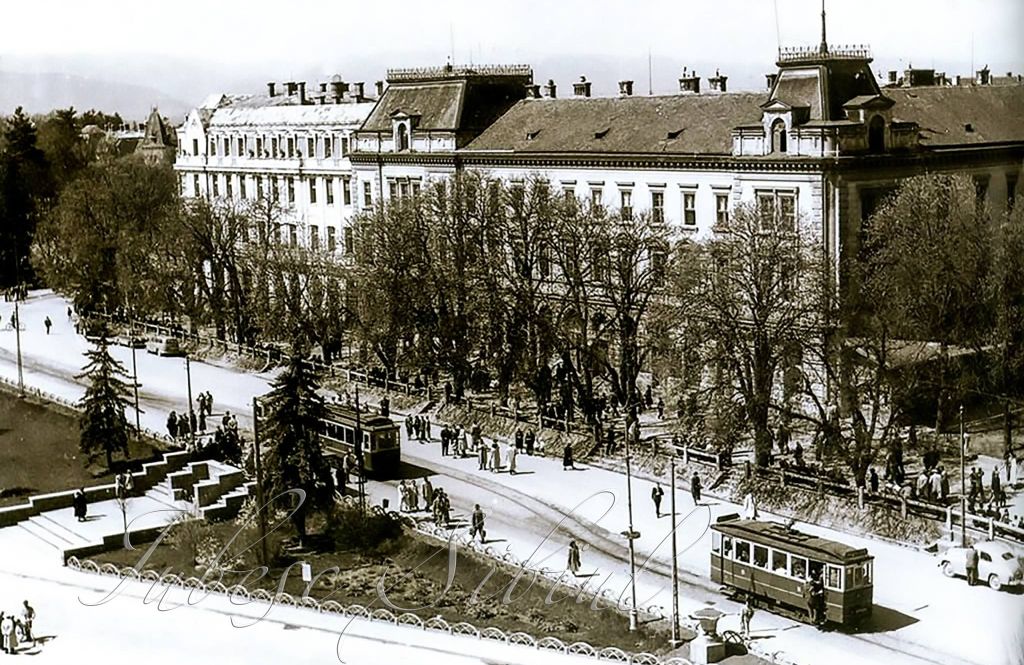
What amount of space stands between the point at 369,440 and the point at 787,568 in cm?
776

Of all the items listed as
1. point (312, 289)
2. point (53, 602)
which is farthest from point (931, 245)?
point (53, 602)

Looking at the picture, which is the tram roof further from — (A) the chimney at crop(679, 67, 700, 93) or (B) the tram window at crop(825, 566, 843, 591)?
(A) the chimney at crop(679, 67, 700, 93)

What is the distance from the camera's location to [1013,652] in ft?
53.5

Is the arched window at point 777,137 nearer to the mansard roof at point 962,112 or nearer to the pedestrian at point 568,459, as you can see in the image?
the mansard roof at point 962,112

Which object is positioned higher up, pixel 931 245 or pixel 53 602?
pixel 931 245

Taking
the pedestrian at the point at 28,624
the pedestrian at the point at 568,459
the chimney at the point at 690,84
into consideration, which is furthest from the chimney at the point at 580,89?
the pedestrian at the point at 28,624

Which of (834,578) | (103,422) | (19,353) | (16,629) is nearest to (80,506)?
(103,422)

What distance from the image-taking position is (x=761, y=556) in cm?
1828

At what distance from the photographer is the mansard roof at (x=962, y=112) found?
2466cm

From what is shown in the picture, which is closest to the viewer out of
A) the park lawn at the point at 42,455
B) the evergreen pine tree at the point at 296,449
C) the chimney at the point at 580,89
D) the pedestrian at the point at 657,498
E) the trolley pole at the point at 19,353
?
the evergreen pine tree at the point at 296,449

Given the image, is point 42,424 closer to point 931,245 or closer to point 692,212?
point 692,212

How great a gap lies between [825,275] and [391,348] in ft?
27.5

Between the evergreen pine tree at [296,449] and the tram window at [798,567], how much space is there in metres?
6.68

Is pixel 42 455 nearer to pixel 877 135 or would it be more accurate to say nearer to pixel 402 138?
pixel 402 138
